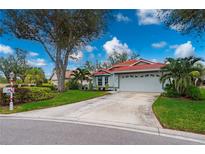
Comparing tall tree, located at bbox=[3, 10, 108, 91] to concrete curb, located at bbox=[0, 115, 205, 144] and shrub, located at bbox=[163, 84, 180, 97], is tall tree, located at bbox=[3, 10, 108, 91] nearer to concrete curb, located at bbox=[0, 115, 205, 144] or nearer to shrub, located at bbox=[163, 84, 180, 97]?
shrub, located at bbox=[163, 84, 180, 97]

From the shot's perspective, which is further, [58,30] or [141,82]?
[141,82]

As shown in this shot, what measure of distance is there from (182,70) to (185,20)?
11.2 feet

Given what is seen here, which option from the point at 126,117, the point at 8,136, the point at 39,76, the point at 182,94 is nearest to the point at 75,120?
the point at 126,117

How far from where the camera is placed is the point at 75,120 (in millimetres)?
5957

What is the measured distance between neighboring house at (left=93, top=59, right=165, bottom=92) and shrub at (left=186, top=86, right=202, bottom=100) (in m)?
4.12

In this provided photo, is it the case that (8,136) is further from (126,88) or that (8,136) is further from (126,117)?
(126,88)

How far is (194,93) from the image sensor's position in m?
10.9

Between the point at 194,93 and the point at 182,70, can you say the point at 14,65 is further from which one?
the point at 194,93

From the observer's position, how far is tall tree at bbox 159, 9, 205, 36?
848cm

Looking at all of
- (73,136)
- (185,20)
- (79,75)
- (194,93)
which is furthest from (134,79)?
(73,136)

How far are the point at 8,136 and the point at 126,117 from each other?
3.55 meters

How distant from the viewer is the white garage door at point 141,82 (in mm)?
15783

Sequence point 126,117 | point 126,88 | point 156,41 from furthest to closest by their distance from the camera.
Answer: point 126,88 < point 156,41 < point 126,117

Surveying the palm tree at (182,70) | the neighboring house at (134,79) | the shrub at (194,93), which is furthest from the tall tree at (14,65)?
the shrub at (194,93)
